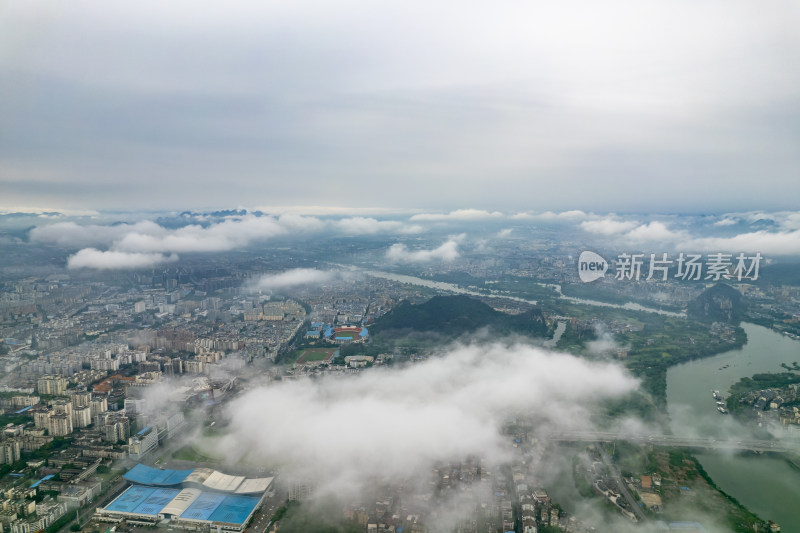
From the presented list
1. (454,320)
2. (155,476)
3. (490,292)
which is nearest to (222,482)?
(155,476)

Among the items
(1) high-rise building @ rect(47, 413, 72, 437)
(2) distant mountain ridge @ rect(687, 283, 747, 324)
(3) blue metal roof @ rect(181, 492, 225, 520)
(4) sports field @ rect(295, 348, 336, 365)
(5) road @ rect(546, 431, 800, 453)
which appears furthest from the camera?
(2) distant mountain ridge @ rect(687, 283, 747, 324)

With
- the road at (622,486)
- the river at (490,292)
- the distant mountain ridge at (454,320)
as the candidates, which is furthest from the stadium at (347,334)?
the road at (622,486)

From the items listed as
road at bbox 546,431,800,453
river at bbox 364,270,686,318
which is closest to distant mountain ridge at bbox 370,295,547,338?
river at bbox 364,270,686,318

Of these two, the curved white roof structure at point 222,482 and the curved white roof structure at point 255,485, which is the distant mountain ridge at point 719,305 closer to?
the curved white roof structure at point 255,485

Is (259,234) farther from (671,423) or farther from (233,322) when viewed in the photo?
(671,423)

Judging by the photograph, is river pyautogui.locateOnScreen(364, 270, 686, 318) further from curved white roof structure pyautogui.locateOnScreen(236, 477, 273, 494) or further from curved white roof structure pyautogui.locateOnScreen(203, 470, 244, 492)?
curved white roof structure pyautogui.locateOnScreen(203, 470, 244, 492)

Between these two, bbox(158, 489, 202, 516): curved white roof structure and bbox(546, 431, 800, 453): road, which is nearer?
bbox(158, 489, 202, 516): curved white roof structure
